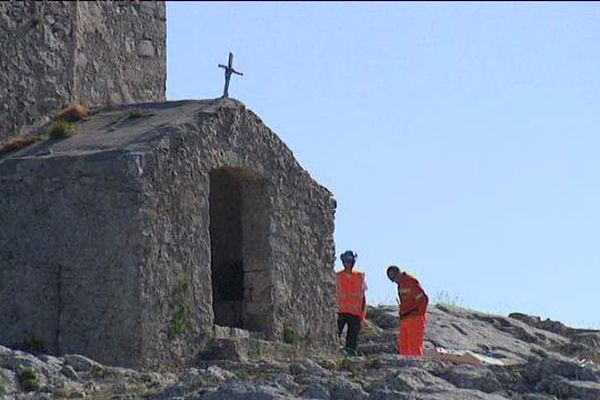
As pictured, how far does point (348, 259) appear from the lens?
64.2ft

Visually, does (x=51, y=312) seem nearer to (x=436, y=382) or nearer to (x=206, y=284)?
(x=206, y=284)

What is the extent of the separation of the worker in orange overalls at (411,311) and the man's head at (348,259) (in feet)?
3.91

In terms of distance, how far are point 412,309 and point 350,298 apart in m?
1.28

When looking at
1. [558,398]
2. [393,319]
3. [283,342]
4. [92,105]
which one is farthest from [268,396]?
[393,319]

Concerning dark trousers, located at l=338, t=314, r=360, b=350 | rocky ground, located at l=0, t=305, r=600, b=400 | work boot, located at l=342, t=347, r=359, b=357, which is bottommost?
rocky ground, located at l=0, t=305, r=600, b=400

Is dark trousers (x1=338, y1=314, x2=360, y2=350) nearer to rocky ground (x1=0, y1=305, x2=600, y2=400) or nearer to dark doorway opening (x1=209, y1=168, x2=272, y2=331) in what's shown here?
dark doorway opening (x1=209, y1=168, x2=272, y2=331)

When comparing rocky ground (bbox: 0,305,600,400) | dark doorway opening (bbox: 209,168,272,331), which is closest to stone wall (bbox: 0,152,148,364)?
rocky ground (bbox: 0,305,600,400)

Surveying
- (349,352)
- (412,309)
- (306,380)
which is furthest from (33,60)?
(306,380)

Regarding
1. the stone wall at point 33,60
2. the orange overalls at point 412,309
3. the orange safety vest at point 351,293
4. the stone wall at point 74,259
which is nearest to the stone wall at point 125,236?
the stone wall at point 74,259

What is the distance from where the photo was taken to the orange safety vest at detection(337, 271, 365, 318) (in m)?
19.4

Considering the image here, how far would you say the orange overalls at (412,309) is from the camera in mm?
18266

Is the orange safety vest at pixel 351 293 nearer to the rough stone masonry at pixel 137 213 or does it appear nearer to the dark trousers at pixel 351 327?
the dark trousers at pixel 351 327

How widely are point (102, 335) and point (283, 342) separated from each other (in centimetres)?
290

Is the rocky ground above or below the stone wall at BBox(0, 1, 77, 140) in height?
below
